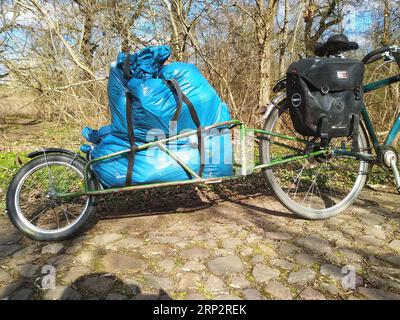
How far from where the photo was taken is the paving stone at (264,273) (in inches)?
78.4

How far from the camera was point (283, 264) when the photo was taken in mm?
2148

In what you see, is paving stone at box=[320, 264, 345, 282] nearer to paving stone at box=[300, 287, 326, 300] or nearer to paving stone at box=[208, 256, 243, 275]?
paving stone at box=[300, 287, 326, 300]

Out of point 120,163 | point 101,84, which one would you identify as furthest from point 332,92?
point 101,84

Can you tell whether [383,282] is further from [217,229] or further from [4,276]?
[4,276]

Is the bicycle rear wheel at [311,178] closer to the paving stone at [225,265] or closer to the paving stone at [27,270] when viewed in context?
the paving stone at [225,265]

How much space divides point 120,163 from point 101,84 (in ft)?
10.6

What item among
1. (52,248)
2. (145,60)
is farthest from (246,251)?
(145,60)

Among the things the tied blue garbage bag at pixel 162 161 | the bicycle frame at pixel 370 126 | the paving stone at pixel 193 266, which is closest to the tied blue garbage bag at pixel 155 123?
the tied blue garbage bag at pixel 162 161

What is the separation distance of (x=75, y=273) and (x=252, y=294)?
3.59ft

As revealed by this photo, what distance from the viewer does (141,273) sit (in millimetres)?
2051

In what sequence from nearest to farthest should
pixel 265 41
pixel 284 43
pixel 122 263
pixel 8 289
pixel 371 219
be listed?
pixel 8 289, pixel 122 263, pixel 371 219, pixel 265 41, pixel 284 43

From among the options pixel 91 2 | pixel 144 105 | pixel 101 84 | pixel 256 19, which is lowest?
pixel 144 105

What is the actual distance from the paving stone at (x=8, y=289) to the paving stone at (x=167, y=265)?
84 cm
